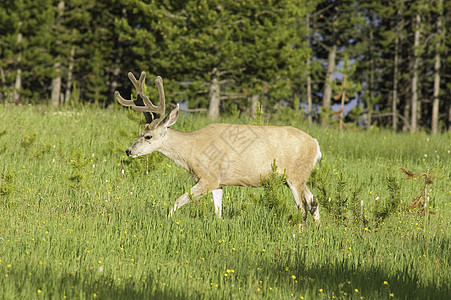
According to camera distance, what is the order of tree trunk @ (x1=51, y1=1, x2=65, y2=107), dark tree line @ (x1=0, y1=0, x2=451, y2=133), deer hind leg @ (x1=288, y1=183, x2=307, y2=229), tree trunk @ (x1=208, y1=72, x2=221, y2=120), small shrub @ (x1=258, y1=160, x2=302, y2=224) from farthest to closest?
1. tree trunk @ (x1=51, y1=1, x2=65, y2=107)
2. tree trunk @ (x1=208, y1=72, x2=221, y2=120)
3. dark tree line @ (x1=0, y1=0, x2=451, y2=133)
4. deer hind leg @ (x1=288, y1=183, x2=307, y2=229)
5. small shrub @ (x1=258, y1=160, x2=302, y2=224)

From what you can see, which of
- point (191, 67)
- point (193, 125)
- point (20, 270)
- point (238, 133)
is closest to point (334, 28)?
point (191, 67)

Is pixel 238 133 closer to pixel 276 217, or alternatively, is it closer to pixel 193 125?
pixel 276 217

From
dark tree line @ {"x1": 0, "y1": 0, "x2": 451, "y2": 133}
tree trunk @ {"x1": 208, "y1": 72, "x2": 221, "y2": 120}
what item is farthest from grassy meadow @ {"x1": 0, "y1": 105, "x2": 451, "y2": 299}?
tree trunk @ {"x1": 208, "y1": 72, "x2": 221, "y2": 120}

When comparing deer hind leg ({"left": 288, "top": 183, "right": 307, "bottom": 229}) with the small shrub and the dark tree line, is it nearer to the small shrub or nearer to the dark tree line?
the small shrub

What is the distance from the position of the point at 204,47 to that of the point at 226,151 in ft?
41.0

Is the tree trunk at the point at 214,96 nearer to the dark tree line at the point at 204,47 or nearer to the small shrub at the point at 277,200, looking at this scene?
the dark tree line at the point at 204,47

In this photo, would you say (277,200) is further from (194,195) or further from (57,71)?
(57,71)

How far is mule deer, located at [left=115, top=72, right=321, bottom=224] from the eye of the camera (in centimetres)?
745

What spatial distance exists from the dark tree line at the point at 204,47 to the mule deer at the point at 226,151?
686cm

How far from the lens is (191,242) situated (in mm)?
5922

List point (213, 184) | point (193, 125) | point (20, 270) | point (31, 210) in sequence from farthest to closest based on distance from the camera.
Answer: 1. point (193, 125)
2. point (213, 184)
3. point (31, 210)
4. point (20, 270)

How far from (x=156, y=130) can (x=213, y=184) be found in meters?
1.13

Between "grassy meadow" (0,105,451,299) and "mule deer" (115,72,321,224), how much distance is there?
18.1 inches

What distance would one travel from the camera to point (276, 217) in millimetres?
6945
